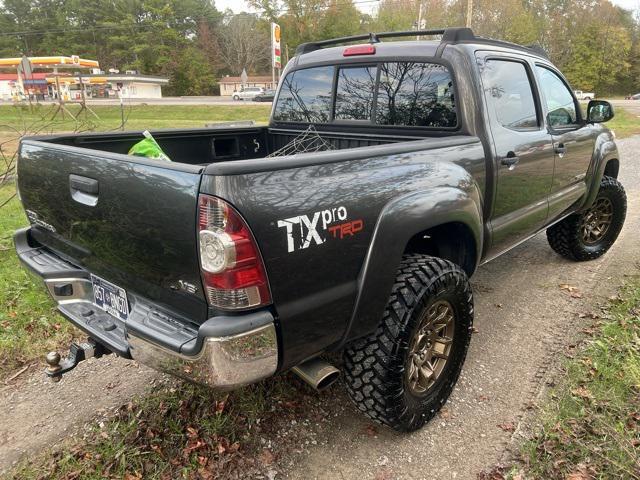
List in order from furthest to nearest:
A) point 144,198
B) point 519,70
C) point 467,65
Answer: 1. point 519,70
2. point 467,65
3. point 144,198

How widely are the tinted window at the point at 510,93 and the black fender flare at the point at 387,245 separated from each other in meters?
1.05

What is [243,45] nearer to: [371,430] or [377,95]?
[377,95]

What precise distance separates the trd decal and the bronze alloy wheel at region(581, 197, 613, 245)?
11.9 feet

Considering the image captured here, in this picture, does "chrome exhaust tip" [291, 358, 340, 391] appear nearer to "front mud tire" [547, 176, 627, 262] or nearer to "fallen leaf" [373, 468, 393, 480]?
"fallen leaf" [373, 468, 393, 480]

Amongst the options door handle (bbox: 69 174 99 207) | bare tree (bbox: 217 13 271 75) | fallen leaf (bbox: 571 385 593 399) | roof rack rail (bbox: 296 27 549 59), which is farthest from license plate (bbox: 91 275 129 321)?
bare tree (bbox: 217 13 271 75)

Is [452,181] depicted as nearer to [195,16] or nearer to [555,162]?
[555,162]

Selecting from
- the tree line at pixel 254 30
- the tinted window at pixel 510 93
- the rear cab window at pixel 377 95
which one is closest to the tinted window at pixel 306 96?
the rear cab window at pixel 377 95

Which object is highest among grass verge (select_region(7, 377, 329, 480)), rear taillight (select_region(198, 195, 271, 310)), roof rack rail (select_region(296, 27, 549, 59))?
roof rack rail (select_region(296, 27, 549, 59))

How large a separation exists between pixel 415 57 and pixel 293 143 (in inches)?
46.0

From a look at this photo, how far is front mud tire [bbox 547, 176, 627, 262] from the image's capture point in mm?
4570

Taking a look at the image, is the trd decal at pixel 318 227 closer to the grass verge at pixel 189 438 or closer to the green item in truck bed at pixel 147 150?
the grass verge at pixel 189 438

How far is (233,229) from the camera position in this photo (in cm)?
164

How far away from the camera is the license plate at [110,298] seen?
7.11 feet

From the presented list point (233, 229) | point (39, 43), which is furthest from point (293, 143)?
point (39, 43)
